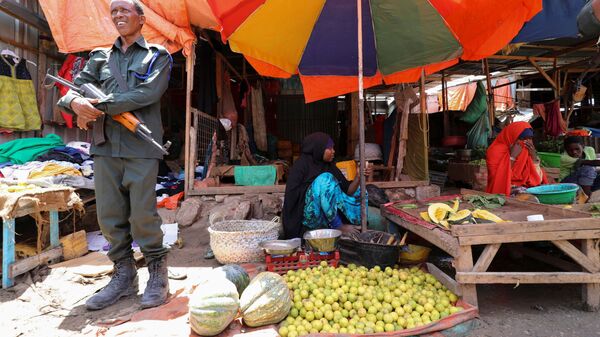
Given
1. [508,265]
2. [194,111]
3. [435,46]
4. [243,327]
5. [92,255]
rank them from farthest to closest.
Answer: [194,111] → [435,46] → [92,255] → [508,265] → [243,327]

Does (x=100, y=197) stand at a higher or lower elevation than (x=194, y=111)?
lower

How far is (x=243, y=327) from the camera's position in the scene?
233 centimetres

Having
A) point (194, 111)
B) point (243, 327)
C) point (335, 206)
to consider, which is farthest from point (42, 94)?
point (243, 327)

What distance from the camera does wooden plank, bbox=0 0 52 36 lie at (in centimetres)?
487

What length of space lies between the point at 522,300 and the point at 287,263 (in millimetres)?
1924

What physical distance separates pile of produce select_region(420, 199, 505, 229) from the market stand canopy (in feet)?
6.72

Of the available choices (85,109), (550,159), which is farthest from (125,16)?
(550,159)

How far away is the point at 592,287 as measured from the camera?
2645 millimetres

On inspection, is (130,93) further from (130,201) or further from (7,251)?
(7,251)

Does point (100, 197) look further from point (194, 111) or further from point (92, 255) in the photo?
point (194, 111)

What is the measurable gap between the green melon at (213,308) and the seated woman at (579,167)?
549 cm

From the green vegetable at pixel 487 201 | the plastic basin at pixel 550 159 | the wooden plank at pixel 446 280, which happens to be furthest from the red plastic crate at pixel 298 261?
the plastic basin at pixel 550 159

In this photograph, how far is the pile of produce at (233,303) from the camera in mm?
2143

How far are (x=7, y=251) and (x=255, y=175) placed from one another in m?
3.20
